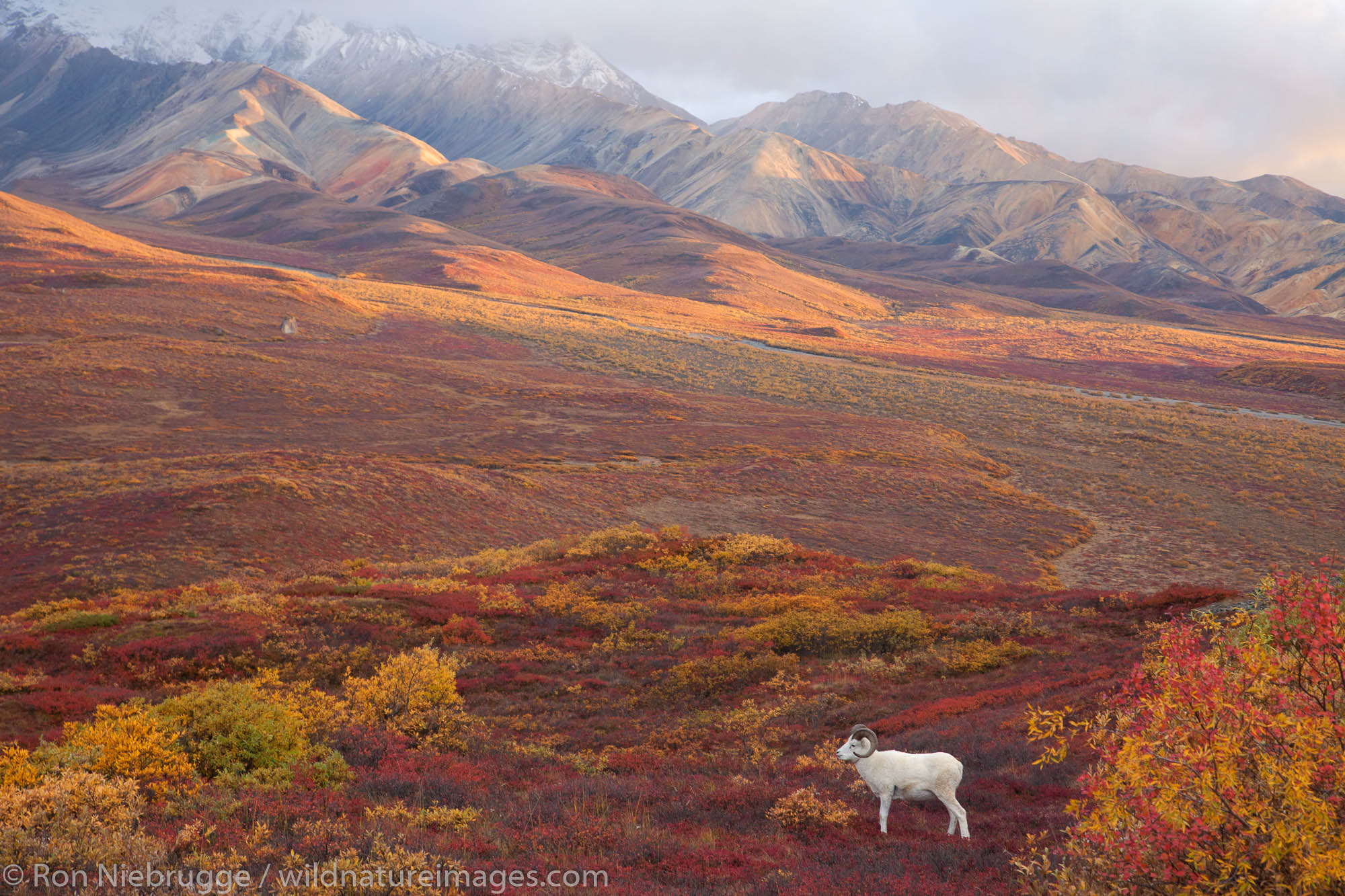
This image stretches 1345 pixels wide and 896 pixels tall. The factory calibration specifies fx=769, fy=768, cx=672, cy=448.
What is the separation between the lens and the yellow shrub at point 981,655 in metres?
15.4

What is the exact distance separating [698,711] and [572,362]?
66.9m

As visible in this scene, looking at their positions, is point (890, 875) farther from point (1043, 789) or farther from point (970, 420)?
point (970, 420)

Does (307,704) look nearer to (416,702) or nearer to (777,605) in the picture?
(416,702)

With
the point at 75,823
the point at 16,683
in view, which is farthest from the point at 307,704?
the point at 75,823

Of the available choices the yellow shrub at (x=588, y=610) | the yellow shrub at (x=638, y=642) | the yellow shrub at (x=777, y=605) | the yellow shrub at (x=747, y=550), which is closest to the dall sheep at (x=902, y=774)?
the yellow shrub at (x=638, y=642)

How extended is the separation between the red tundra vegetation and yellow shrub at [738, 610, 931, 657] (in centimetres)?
6

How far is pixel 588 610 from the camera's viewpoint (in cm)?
1970

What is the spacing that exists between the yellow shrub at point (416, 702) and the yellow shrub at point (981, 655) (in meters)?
9.59

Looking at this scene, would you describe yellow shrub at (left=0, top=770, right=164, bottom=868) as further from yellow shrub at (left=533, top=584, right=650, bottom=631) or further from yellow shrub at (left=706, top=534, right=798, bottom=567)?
yellow shrub at (left=706, top=534, right=798, bottom=567)

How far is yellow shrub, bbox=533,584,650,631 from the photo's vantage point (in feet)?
62.3

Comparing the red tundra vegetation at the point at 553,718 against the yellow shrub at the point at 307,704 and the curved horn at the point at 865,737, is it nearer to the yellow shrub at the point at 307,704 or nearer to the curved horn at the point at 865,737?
the yellow shrub at the point at 307,704

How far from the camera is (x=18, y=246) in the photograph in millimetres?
103938

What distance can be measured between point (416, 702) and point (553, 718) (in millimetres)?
2394

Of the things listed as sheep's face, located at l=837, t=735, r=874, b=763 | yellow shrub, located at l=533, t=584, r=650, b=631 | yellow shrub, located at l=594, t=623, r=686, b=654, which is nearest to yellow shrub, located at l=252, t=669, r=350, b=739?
yellow shrub, located at l=594, t=623, r=686, b=654
